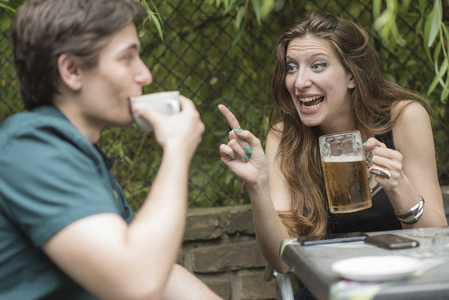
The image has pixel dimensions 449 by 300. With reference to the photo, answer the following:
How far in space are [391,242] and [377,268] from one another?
11.0 inches

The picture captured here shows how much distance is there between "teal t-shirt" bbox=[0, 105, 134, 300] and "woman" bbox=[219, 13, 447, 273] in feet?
3.20

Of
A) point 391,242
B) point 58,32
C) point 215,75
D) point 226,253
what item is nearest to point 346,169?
point 391,242

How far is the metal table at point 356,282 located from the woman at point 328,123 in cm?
60

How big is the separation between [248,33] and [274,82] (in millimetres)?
803

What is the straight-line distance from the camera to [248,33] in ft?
10.4

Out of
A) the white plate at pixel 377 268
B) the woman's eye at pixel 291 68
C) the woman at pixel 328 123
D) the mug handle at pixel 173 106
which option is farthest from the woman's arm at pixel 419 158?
the mug handle at pixel 173 106

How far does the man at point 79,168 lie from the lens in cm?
106

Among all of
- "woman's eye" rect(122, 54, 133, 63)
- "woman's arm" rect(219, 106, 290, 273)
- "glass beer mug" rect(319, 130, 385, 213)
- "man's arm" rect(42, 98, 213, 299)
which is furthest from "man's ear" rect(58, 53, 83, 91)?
"glass beer mug" rect(319, 130, 385, 213)

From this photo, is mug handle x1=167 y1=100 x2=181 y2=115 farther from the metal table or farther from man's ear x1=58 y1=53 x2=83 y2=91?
the metal table

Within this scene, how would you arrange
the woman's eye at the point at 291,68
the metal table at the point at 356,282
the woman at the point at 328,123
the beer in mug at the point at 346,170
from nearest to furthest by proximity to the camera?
the metal table at the point at 356,282 → the beer in mug at the point at 346,170 → the woman at the point at 328,123 → the woman's eye at the point at 291,68

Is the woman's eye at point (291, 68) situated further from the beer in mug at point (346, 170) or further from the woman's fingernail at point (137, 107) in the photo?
the woman's fingernail at point (137, 107)

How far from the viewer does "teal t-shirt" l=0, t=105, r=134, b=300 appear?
3.56ft

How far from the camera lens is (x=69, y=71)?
4.13 ft

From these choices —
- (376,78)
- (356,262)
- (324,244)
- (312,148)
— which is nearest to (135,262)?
(356,262)
